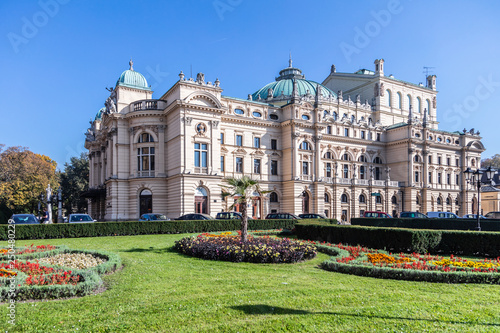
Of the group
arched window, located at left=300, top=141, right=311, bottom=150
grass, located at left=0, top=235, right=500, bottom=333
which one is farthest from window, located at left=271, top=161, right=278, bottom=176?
grass, located at left=0, top=235, right=500, bottom=333

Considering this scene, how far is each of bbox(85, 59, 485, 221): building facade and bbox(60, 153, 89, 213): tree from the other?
914cm

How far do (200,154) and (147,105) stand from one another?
967cm

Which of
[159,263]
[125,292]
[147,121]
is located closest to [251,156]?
[147,121]

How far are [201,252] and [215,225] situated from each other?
45.0 feet

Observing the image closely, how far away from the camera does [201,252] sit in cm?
1772

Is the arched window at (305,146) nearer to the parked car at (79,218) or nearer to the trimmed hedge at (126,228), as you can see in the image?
the trimmed hedge at (126,228)

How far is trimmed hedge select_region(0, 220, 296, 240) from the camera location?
86.1 feet

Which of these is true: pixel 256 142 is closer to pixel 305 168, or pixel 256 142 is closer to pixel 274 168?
pixel 274 168

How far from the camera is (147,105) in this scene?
159 ft

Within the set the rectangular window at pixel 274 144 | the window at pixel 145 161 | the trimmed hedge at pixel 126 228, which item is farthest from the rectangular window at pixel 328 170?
the trimmed hedge at pixel 126 228

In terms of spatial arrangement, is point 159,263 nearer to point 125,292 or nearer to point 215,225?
point 125,292

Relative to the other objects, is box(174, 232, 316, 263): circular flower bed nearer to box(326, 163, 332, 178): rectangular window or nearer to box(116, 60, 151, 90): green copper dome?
box(116, 60, 151, 90): green copper dome

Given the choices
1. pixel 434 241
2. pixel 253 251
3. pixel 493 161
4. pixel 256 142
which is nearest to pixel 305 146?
pixel 256 142

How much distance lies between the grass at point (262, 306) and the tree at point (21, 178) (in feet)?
167
